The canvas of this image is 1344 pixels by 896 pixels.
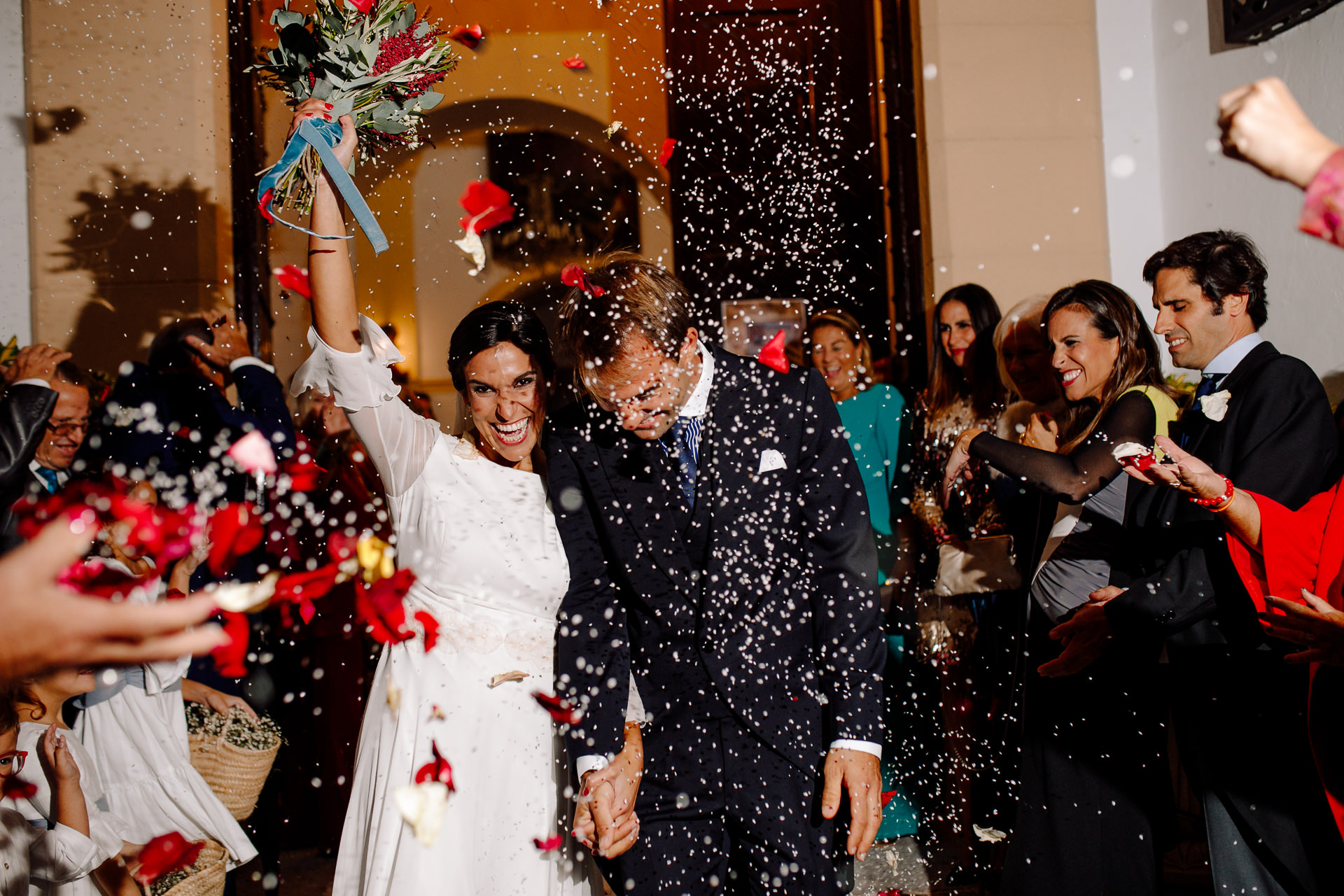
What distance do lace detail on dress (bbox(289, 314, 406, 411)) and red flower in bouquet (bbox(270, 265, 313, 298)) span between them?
2793 millimetres

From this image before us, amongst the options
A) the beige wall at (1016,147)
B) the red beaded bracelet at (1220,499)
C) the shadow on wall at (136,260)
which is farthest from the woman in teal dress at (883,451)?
the shadow on wall at (136,260)

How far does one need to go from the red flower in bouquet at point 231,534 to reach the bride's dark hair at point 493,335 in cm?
160

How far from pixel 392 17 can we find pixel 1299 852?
3207 millimetres

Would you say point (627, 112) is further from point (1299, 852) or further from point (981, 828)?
point (1299, 852)

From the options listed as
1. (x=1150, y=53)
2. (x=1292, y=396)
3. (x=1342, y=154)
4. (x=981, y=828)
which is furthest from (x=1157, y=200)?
(x=1342, y=154)

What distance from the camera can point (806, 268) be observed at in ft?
19.0

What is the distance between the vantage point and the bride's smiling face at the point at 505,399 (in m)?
2.26

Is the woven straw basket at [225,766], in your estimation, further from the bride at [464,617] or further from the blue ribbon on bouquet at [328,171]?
the blue ribbon on bouquet at [328,171]

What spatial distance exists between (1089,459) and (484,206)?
18.2 ft

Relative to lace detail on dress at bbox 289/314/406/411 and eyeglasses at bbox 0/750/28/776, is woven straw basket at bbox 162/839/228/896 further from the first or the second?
lace detail on dress at bbox 289/314/406/411

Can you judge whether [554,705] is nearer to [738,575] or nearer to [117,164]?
[738,575]

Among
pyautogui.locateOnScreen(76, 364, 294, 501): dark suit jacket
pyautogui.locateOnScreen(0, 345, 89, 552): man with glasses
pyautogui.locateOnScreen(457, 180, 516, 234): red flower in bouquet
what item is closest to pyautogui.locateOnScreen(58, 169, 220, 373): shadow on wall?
pyautogui.locateOnScreen(76, 364, 294, 501): dark suit jacket

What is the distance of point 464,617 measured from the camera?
2174mm

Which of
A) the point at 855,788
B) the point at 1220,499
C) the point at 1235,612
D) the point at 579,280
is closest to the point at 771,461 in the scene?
the point at 579,280
